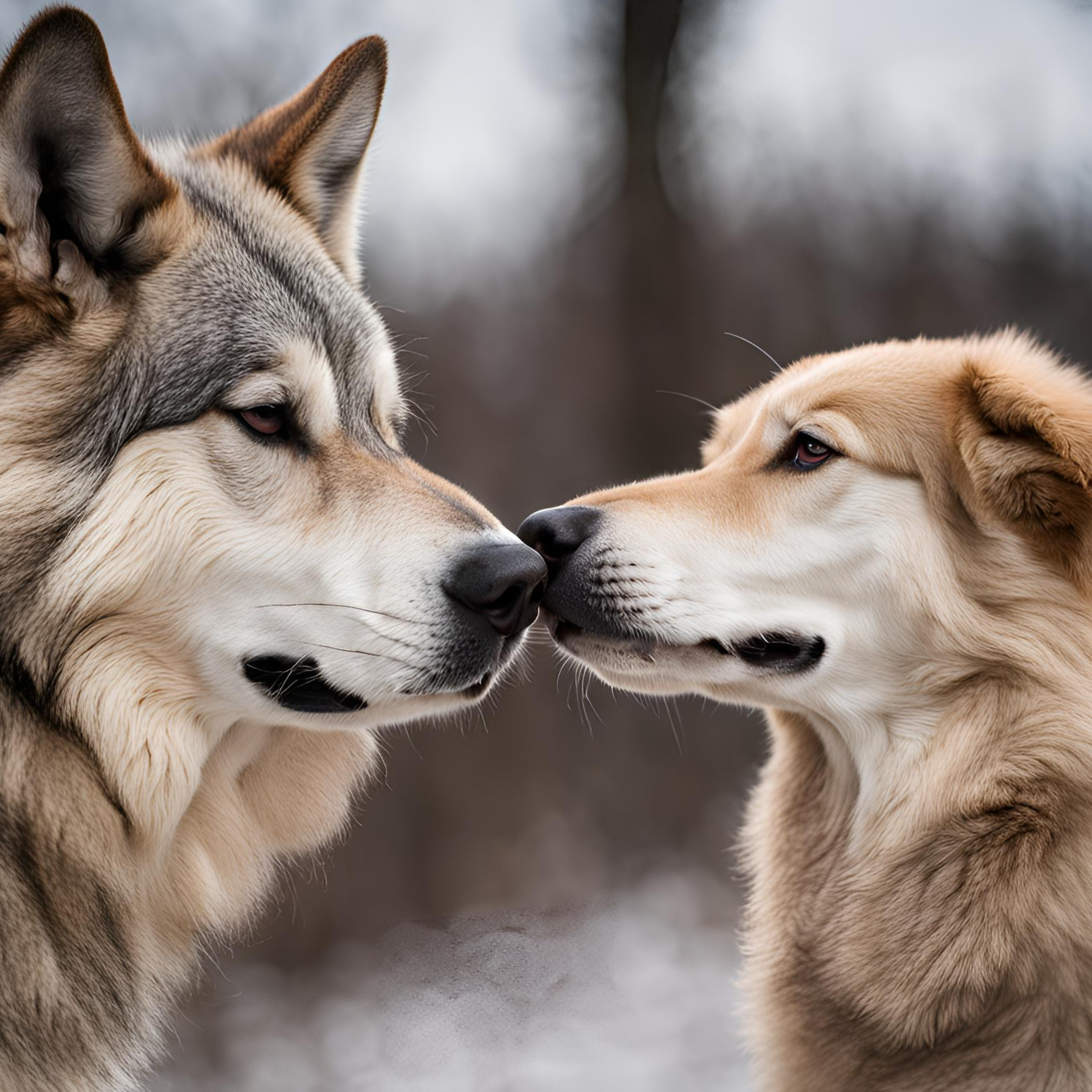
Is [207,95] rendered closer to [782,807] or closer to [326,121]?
[326,121]

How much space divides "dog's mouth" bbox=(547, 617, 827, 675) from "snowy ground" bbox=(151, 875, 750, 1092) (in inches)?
103

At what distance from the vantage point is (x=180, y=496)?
1790mm

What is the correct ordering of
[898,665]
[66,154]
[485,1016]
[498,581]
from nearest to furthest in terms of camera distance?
1. [66,154]
2. [498,581]
3. [898,665]
4. [485,1016]

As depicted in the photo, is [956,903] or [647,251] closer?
[956,903]

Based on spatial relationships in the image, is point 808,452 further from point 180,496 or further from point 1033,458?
point 180,496

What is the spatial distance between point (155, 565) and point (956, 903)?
172 cm

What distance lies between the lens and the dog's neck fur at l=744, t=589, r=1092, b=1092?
1.85 meters

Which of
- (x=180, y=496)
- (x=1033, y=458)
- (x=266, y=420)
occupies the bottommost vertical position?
(x=180, y=496)

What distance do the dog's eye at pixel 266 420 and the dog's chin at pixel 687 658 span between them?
31.8 inches

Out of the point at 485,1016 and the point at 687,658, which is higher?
the point at 687,658

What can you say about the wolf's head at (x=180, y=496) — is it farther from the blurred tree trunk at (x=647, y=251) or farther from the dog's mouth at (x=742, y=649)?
the blurred tree trunk at (x=647, y=251)

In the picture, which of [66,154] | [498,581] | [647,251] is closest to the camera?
[66,154]

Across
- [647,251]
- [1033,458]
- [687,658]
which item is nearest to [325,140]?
[687,658]

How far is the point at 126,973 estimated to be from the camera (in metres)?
1.86
